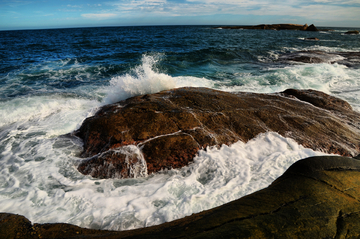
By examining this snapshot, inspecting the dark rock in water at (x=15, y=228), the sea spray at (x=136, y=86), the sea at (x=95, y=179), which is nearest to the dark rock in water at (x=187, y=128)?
the sea at (x=95, y=179)

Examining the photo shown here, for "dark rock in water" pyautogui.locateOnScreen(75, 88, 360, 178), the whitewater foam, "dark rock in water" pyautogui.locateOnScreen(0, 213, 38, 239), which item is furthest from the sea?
"dark rock in water" pyautogui.locateOnScreen(0, 213, 38, 239)

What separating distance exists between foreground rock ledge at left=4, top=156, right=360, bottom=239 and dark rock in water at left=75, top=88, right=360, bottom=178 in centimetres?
151

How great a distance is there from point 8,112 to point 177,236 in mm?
7150

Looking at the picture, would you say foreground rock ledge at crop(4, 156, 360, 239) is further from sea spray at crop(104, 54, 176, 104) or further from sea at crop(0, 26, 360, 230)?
sea spray at crop(104, 54, 176, 104)

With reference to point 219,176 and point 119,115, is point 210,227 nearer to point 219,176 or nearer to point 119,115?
point 219,176

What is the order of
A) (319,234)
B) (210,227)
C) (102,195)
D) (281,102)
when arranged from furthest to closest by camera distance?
(281,102), (102,195), (210,227), (319,234)

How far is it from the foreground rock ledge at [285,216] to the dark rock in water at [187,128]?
1.51m

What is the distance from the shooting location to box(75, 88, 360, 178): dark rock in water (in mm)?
3672

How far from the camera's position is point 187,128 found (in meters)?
4.07

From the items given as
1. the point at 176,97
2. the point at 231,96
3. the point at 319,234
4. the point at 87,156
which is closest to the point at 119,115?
the point at 87,156

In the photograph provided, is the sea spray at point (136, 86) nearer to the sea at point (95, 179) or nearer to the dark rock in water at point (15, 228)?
the sea at point (95, 179)

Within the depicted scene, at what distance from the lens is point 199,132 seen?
4.04m

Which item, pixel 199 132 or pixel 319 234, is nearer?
pixel 319 234

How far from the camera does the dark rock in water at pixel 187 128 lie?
3.67 m
